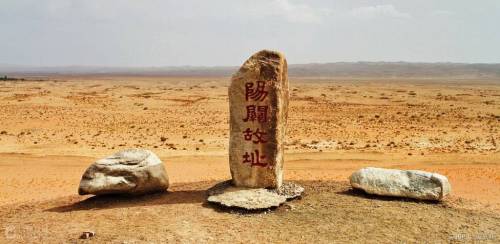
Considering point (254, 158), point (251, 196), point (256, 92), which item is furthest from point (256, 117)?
point (251, 196)

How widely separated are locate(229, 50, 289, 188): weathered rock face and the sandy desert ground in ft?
4.06

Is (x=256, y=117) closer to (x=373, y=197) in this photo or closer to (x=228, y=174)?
(x=373, y=197)

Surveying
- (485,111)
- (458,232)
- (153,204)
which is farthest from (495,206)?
(485,111)

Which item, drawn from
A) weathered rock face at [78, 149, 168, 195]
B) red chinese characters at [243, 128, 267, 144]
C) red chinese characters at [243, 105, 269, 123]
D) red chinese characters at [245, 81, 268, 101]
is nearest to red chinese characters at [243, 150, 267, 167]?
red chinese characters at [243, 128, 267, 144]

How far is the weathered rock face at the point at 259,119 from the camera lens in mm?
12336

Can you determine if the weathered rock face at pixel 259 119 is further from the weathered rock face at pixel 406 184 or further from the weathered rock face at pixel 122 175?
the weathered rock face at pixel 406 184

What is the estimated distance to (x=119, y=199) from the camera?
12.8 meters

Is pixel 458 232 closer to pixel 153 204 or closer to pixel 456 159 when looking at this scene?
pixel 153 204

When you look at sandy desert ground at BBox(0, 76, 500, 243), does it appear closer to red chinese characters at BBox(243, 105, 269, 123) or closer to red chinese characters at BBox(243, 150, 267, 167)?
red chinese characters at BBox(243, 150, 267, 167)

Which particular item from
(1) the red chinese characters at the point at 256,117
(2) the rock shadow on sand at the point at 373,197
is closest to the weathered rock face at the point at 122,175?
(1) the red chinese characters at the point at 256,117

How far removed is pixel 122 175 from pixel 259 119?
3.66 meters

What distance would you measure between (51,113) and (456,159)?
2751 centimetres

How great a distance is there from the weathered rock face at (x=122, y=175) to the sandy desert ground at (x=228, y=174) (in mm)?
387

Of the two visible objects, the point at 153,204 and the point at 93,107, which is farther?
the point at 93,107
